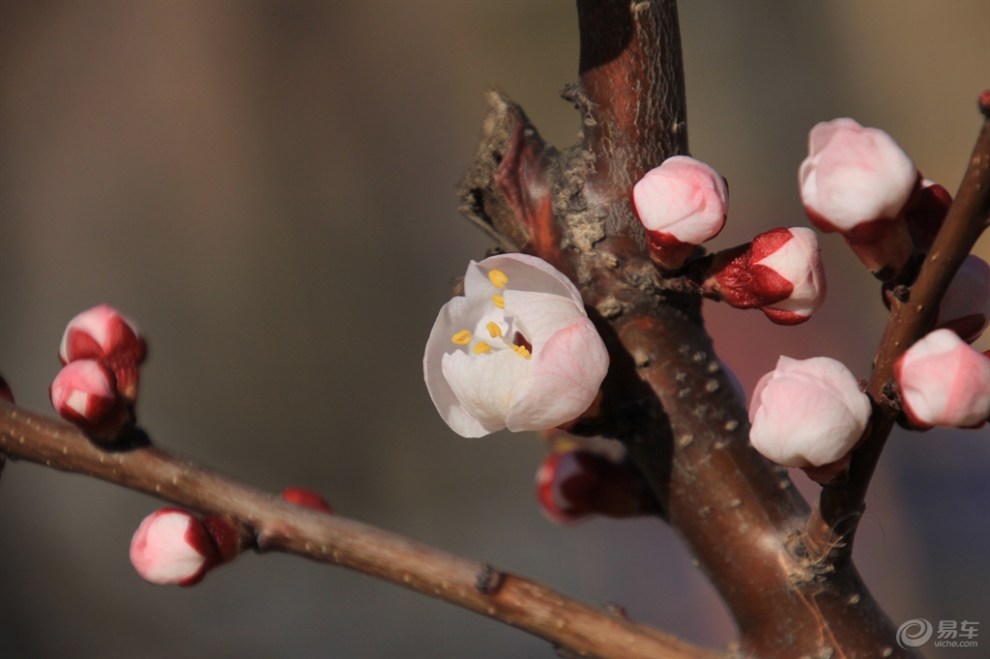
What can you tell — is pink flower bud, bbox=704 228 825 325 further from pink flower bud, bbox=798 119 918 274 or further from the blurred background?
the blurred background

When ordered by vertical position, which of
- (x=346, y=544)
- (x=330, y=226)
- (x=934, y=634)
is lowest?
(x=934, y=634)

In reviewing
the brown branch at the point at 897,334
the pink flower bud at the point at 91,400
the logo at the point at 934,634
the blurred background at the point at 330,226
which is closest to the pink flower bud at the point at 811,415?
the brown branch at the point at 897,334

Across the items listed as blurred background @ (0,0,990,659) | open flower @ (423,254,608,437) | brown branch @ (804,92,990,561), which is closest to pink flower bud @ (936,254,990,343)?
brown branch @ (804,92,990,561)

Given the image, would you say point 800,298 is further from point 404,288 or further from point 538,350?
point 404,288

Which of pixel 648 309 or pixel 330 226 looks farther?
pixel 330 226

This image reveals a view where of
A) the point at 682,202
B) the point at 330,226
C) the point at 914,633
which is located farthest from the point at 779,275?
the point at 330,226

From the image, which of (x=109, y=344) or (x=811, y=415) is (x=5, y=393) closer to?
(x=109, y=344)
